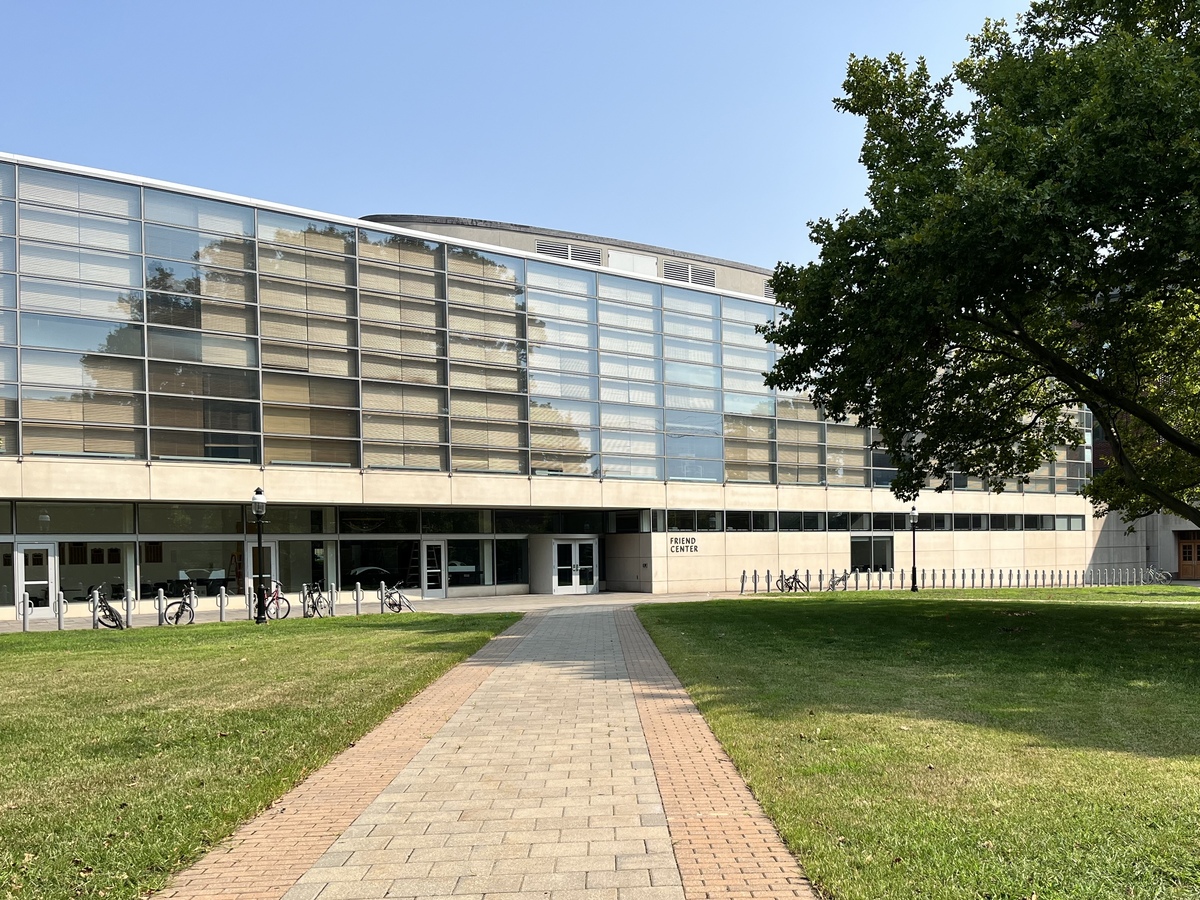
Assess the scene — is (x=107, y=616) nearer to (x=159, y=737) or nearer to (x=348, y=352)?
(x=348, y=352)

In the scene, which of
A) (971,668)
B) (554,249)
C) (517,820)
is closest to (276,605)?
(971,668)

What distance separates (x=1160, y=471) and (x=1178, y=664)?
13794mm

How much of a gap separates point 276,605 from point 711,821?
84.3 feet

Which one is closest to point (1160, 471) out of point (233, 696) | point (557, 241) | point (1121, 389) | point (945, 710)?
point (1121, 389)

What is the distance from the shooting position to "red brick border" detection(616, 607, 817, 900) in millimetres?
5148

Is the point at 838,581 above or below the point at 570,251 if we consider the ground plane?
below

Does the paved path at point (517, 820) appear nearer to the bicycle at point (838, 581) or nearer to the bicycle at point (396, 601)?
the bicycle at point (396, 601)

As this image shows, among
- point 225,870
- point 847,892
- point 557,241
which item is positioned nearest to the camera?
point 847,892

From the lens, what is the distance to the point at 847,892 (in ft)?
16.2

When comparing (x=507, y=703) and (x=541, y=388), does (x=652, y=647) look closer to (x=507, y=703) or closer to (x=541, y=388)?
(x=507, y=703)

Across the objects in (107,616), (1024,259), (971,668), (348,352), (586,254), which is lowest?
(107,616)

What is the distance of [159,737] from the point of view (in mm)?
9406

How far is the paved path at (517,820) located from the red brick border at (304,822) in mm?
16

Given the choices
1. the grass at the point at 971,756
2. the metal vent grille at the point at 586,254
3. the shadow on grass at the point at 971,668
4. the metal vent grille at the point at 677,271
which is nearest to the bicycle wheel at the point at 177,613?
the shadow on grass at the point at 971,668
